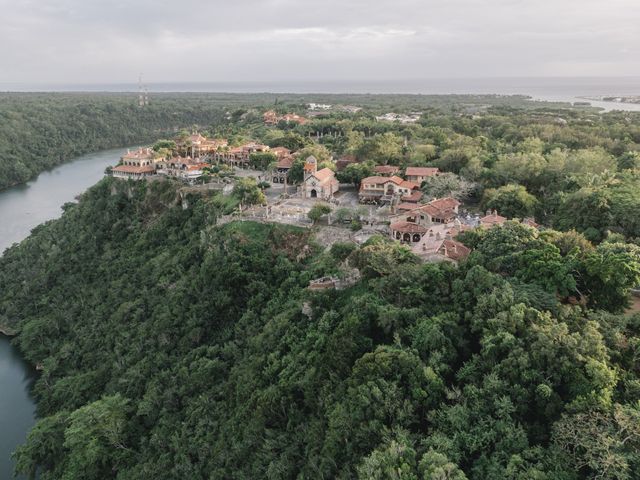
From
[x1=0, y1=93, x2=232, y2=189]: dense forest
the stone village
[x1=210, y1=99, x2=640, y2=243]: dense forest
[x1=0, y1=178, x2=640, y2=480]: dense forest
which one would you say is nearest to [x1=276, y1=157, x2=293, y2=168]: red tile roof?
the stone village

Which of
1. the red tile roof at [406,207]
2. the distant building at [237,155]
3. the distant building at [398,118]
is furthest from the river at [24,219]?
the distant building at [398,118]

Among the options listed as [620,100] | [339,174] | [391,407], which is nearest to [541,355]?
[391,407]

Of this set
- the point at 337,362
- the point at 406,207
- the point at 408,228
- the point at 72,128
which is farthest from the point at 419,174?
the point at 72,128

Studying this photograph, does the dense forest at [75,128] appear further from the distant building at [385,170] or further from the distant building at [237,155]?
the distant building at [385,170]

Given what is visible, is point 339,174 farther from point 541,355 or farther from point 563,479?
point 563,479

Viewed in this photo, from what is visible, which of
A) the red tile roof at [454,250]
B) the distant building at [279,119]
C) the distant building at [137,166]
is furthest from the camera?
the distant building at [279,119]

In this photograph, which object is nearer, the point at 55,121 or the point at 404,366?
the point at 404,366

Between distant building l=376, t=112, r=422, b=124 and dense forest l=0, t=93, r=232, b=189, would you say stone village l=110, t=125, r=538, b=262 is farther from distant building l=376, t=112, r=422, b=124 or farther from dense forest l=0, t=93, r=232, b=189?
dense forest l=0, t=93, r=232, b=189
